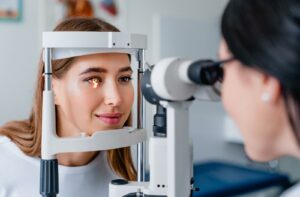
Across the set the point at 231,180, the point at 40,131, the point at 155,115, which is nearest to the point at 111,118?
the point at 155,115

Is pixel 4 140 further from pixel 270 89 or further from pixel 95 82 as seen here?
pixel 270 89

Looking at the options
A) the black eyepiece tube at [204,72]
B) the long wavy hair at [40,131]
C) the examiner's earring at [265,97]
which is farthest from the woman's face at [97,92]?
the examiner's earring at [265,97]

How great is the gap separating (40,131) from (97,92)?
29 centimetres

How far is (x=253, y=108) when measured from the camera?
0.69m

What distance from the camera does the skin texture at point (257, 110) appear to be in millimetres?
666

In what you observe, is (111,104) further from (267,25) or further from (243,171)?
(243,171)

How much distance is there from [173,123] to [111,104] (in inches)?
9.4

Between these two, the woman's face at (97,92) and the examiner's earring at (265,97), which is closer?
the examiner's earring at (265,97)

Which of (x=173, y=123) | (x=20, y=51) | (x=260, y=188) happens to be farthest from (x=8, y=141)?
(x=260, y=188)

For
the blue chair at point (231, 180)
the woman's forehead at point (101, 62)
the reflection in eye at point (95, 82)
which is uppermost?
the woman's forehead at point (101, 62)

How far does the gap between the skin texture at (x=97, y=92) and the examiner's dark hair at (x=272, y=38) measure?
0.43 meters

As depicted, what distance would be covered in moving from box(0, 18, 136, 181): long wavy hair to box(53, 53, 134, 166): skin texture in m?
0.10

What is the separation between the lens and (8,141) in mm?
1301

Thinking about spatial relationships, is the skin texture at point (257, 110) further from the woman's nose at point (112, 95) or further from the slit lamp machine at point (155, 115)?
the woman's nose at point (112, 95)
